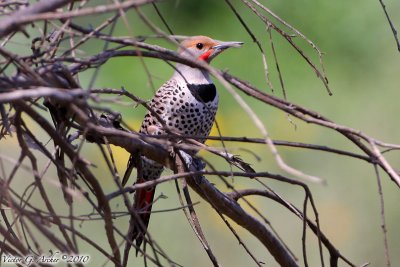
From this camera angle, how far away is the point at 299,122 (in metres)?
5.46

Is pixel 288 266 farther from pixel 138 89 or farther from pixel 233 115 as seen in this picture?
pixel 138 89

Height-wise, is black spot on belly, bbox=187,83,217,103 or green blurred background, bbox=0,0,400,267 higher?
green blurred background, bbox=0,0,400,267

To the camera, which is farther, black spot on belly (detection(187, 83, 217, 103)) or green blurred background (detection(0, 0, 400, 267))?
green blurred background (detection(0, 0, 400, 267))

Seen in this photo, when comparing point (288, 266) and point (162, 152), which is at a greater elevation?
point (162, 152)

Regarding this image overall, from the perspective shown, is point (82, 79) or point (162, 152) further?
point (82, 79)

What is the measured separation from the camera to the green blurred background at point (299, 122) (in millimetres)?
4738

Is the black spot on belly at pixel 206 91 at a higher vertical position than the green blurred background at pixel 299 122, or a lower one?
lower

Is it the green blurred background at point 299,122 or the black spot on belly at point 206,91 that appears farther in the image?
the green blurred background at point 299,122

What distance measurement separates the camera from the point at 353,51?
6.74m

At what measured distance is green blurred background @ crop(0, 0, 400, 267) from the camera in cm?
474

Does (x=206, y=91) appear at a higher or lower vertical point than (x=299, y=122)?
lower

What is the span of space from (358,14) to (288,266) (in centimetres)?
527

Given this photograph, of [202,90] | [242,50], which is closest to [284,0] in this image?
[242,50]

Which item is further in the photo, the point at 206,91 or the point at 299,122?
the point at 299,122
